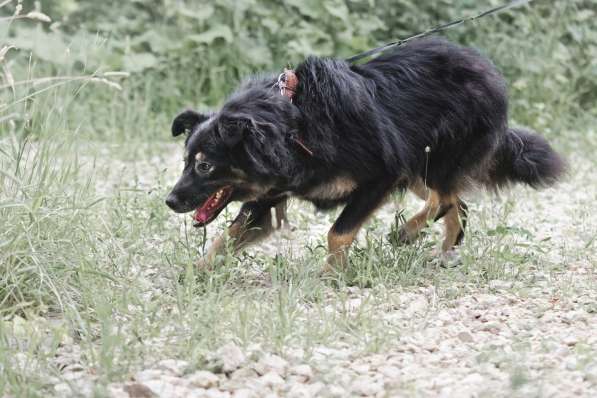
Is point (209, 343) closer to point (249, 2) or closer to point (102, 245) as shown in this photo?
point (102, 245)

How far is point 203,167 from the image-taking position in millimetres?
4617

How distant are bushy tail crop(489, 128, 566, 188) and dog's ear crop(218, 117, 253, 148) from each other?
5.21 ft

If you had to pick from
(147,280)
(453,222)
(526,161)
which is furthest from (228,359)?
(526,161)

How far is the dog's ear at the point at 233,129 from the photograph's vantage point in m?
4.47

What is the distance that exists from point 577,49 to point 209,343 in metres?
7.72

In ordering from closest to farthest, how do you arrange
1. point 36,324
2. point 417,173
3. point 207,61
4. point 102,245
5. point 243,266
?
1. point 36,324
2. point 102,245
3. point 243,266
4. point 417,173
5. point 207,61

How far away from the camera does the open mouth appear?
4707 mm

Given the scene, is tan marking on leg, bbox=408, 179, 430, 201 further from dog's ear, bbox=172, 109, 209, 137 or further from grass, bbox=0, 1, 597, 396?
dog's ear, bbox=172, 109, 209, 137

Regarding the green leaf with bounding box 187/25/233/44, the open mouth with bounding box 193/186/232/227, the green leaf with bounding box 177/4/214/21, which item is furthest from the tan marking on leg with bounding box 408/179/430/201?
the green leaf with bounding box 177/4/214/21

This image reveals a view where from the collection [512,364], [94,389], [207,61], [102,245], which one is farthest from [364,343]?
[207,61]

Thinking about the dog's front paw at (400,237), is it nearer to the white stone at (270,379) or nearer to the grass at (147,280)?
the grass at (147,280)

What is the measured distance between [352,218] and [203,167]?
0.80m

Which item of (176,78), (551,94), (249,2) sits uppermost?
(249,2)

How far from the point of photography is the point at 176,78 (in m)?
9.30
